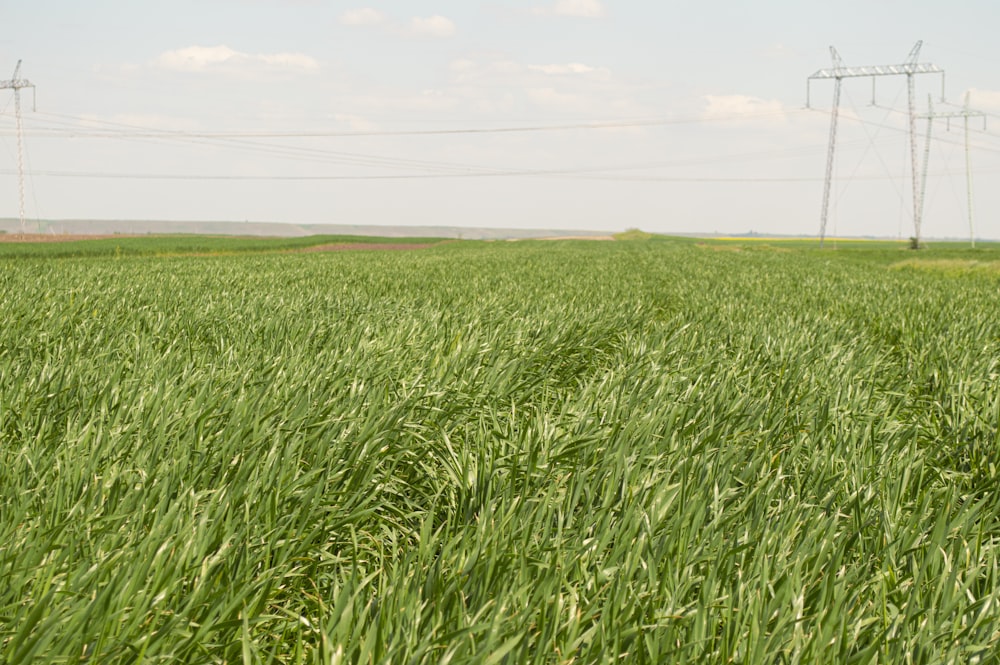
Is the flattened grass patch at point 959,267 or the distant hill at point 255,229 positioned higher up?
the distant hill at point 255,229

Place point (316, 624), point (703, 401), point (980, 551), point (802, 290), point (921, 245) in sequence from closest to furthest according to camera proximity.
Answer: point (316, 624) → point (980, 551) → point (703, 401) → point (802, 290) → point (921, 245)

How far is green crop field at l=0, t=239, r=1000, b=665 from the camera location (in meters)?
1.74

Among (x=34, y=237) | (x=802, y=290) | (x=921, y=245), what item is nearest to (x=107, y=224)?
(x=34, y=237)

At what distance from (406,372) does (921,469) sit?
9.68ft

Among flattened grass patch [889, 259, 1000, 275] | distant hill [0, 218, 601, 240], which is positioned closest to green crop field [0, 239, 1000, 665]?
flattened grass patch [889, 259, 1000, 275]

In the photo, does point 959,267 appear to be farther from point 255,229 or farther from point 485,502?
point 255,229

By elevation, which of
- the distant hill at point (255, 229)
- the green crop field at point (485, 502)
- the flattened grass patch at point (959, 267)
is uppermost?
the distant hill at point (255, 229)

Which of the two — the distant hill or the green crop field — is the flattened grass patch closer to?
the green crop field

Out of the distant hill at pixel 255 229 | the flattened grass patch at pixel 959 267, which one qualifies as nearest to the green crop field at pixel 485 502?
the flattened grass patch at pixel 959 267

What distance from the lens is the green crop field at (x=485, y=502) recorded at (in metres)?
1.74

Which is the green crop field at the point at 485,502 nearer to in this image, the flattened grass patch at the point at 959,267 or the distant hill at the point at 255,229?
the flattened grass patch at the point at 959,267

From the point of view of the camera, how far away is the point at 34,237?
59719mm

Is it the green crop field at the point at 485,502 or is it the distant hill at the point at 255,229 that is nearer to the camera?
the green crop field at the point at 485,502

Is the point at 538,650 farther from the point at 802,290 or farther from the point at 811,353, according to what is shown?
the point at 802,290
